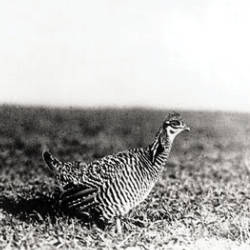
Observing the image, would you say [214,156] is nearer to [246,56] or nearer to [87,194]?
[246,56]

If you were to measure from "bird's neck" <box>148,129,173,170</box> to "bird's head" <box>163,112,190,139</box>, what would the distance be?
0.06 feet

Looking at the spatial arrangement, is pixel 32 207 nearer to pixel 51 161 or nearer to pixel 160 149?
pixel 51 161

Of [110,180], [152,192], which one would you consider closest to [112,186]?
[110,180]

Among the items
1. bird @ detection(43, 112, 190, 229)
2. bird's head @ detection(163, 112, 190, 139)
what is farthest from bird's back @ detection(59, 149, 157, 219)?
bird's head @ detection(163, 112, 190, 139)

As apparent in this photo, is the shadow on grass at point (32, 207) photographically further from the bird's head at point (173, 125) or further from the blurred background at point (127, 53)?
the bird's head at point (173, 125)

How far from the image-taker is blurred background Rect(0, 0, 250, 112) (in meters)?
2.00

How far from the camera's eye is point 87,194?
1.94 m

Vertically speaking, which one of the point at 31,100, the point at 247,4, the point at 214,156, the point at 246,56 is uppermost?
the point at 247,4

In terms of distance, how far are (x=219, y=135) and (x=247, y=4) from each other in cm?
56

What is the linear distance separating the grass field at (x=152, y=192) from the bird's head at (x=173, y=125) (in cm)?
3

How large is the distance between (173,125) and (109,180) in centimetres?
36

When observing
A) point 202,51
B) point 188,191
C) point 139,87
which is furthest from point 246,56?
point 188,191

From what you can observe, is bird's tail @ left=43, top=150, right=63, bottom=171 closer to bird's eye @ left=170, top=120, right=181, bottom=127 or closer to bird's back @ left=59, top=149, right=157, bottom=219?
bird's back @ left=59, top=149, right=157, bottom=219

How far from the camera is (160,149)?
2.06 m
